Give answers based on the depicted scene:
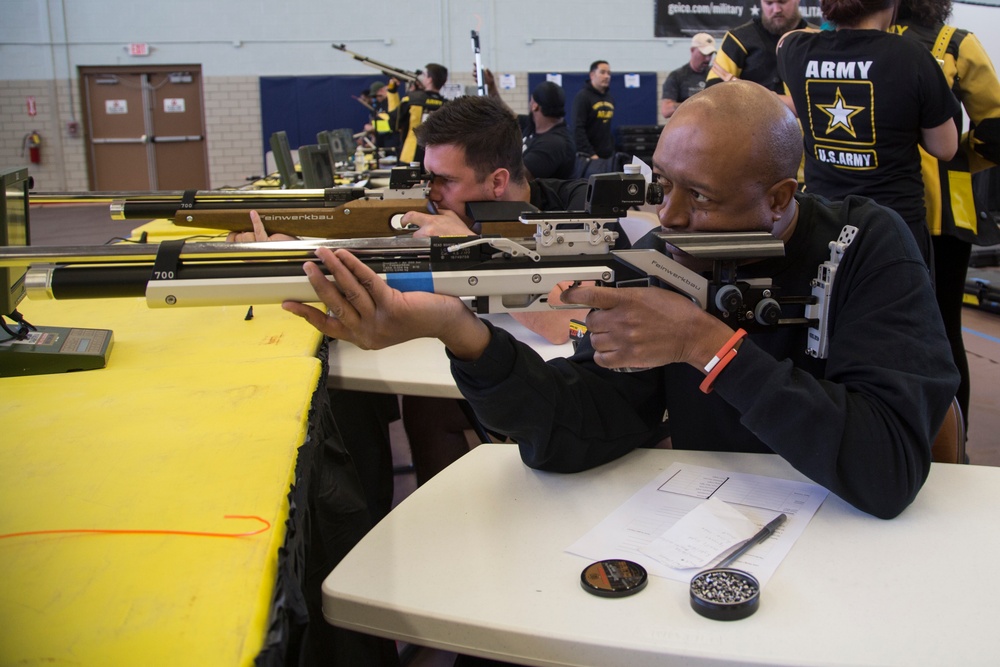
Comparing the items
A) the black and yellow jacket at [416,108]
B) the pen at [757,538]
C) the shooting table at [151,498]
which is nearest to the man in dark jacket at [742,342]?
the pen at [757,538]

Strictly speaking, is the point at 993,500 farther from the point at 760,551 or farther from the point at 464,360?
the point at 464,360

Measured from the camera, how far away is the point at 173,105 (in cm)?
1238

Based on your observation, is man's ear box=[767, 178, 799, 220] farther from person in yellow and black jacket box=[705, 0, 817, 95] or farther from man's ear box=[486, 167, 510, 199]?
person in yellow and black jacket box=[705, 0, 817, 95]

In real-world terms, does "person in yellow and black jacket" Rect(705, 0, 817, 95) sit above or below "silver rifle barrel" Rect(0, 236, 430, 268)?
above

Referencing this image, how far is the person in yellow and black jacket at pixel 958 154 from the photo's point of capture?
Result: 2.77m

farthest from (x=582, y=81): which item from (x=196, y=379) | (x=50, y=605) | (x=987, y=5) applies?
(x=50, y=605)

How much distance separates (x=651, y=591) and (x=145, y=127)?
42.9ft

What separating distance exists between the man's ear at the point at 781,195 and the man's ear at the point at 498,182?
1.55 meters

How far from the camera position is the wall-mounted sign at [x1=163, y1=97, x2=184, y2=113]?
486 inches

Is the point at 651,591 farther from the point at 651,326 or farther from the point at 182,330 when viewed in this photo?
the point at 182,330

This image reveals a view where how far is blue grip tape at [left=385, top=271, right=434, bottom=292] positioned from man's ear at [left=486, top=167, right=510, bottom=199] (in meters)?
1.67

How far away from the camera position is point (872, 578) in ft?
3.66

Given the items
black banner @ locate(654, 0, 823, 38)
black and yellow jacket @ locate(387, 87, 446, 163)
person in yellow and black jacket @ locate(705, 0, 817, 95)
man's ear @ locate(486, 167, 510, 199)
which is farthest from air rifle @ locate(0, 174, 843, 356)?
black banner @ locate(654, 0, 823, 38)

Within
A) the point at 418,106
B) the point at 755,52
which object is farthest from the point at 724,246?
the point at 418,106
